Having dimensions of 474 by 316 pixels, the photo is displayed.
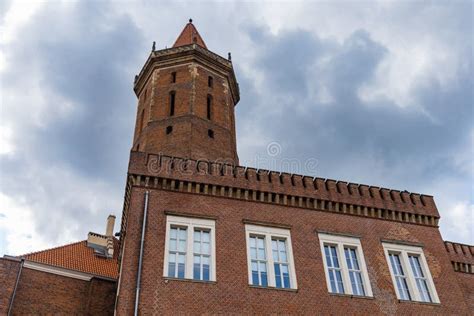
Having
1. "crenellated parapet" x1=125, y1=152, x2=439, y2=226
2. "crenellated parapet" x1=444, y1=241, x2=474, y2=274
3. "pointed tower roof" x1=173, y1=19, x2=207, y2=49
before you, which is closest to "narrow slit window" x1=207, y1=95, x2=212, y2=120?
"pointed tower roof" x1=173, y1=19, x2=207, y2=49

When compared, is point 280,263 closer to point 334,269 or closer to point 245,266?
point 245,266

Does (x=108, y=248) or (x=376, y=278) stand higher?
(x=108, y=248)

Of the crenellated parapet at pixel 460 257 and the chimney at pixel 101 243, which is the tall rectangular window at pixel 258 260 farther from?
the chimney at pixel 101 243

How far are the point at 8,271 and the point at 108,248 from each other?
7.55 metres

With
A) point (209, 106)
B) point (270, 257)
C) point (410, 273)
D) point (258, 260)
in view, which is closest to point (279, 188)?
point (270, 257)

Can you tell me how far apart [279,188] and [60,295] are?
12.2 metres

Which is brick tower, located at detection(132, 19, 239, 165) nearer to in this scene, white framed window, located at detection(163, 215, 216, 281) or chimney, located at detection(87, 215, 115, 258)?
white framed window, located at detection(163, 215, 216, 281)

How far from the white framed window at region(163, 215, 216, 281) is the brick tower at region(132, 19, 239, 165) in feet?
20.2

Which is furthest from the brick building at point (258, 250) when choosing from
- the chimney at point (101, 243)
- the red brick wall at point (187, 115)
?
the chimney at point (101, 243)

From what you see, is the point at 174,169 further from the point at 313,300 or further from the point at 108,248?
the point at 108,248

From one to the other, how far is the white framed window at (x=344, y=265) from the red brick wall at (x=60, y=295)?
36.8 feet

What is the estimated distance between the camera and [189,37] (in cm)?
3303

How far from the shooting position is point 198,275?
52.3ft

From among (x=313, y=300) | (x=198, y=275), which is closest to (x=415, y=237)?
(x=313, y=300)
